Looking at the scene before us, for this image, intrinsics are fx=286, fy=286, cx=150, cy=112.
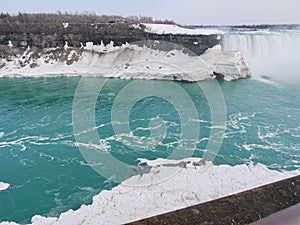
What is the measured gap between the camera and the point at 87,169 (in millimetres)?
7820

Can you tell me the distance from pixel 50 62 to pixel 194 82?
12627 mm

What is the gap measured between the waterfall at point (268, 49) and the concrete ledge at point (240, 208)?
22639 mm

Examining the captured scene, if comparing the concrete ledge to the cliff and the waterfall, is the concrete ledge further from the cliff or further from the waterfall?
the waterfall

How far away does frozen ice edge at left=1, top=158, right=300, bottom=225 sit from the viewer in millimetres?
5480

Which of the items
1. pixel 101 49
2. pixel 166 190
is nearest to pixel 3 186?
pixel 166 190

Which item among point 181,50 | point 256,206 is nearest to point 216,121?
point 256,206

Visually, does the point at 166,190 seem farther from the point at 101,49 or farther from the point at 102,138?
the point at 101,49

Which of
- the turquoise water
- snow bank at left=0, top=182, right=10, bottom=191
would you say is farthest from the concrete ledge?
snow bank at left=0, top=182, right=10, bottom=191

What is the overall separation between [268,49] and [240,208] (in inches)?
1006

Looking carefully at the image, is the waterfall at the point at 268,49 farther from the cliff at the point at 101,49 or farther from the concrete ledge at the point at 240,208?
the concrete ledge at the point at 240,208

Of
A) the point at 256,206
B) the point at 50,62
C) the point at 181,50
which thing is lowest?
the point at 50,62

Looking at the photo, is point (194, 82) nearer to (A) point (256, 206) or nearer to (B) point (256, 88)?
(B) point (256, 88)

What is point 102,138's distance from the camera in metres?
9.88

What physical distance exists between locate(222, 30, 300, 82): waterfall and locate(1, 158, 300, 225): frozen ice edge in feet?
57.1
